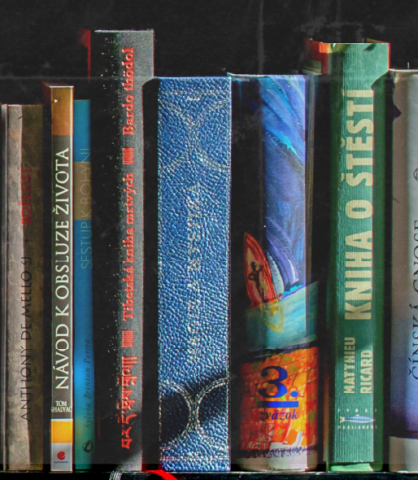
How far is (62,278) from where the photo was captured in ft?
2.56

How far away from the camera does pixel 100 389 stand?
789mm

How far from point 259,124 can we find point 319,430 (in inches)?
19.5

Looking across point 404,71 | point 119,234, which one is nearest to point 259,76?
point 404,71

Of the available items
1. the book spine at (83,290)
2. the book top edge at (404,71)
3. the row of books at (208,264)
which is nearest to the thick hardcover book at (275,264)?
the row of books at (208,264)

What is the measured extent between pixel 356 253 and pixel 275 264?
126 millimetres

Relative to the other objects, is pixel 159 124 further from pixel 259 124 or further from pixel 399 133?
pixel 399 133

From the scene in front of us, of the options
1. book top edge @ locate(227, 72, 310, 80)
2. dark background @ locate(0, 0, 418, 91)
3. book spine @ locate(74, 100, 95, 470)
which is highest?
dark background @ locate(0, 0, 418, 91)

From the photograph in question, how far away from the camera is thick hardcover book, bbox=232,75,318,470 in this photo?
30.3 inches

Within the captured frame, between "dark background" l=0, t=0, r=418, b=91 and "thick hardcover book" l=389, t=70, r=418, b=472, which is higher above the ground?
"dark background" l=0, t=0, r=418, b=91

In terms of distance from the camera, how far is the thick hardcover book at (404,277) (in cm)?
76

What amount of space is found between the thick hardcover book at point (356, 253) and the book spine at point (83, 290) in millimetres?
374

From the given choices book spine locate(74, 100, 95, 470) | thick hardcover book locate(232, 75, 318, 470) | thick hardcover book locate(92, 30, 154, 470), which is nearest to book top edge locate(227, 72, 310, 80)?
thick hardcover book locate(232, 75, 318, 470)

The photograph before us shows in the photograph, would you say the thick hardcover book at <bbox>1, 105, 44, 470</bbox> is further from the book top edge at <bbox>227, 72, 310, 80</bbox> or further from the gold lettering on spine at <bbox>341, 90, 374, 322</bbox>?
the gold lettering on spine at <bbox>341, 90, 374, 322</bbox>

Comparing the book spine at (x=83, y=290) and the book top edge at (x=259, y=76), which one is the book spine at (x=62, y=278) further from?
the book top edge at (x=259, y=76)
